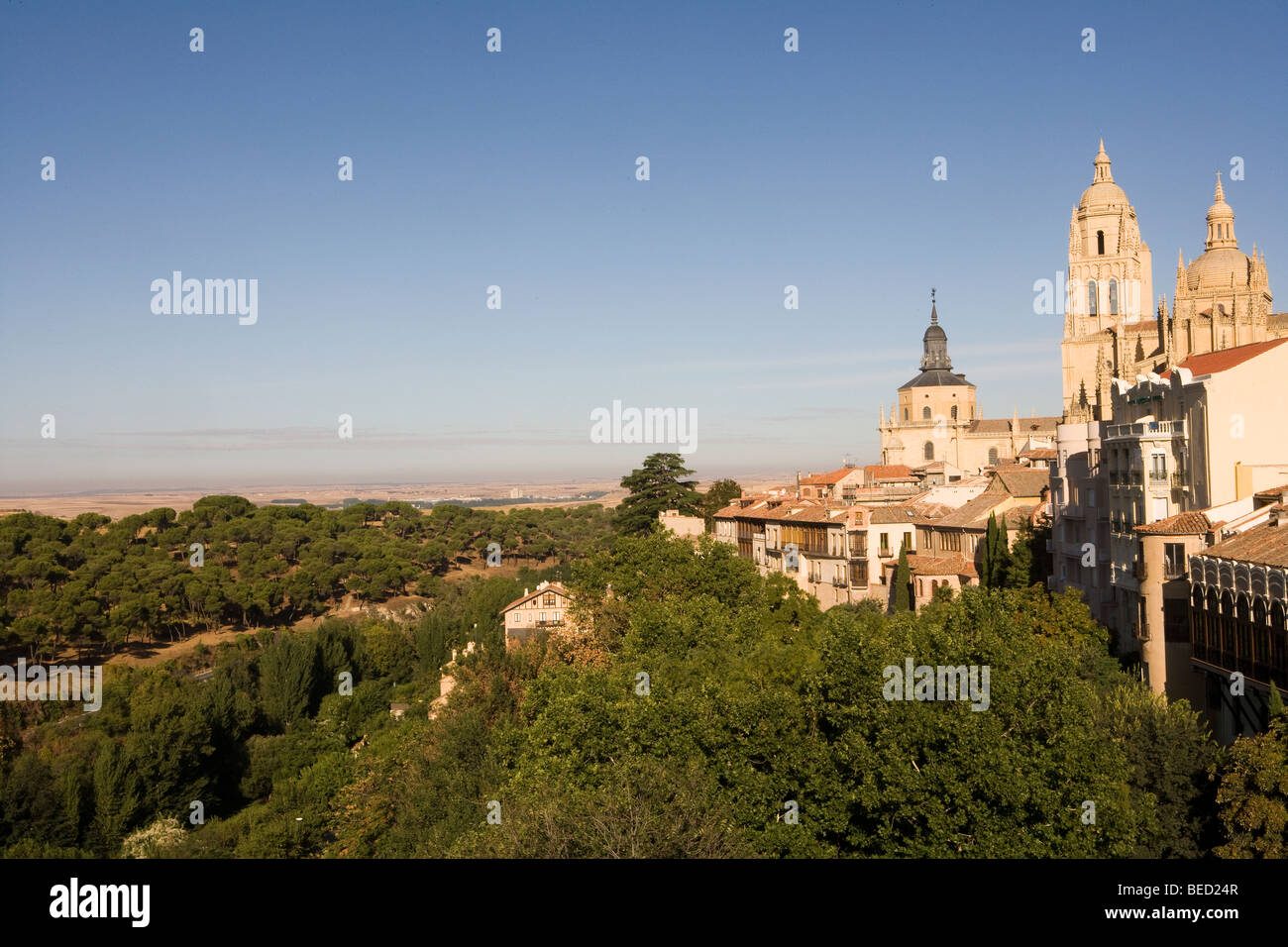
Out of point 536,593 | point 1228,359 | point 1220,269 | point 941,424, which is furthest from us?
point 941,424

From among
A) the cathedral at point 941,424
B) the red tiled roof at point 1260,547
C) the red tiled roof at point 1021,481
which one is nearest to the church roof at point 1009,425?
the cathedral at point 941,424

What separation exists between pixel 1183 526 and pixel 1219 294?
63312mm

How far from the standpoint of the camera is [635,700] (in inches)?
1074

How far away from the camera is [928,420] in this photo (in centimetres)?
12444

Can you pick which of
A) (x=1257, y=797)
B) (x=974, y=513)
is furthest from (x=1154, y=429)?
(x=974, y=513)

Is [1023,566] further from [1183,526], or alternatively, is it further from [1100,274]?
[1100,274]

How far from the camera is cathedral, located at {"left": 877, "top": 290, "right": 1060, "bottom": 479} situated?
117688mm

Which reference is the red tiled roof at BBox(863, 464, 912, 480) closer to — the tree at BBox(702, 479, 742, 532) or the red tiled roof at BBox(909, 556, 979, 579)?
the tree at BBox(702, 479, 742, 532)

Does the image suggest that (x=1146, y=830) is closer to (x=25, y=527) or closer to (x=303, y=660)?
(x=303, y=660)

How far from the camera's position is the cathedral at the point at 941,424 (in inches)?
4633

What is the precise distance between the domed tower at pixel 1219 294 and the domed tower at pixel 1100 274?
14654 mm

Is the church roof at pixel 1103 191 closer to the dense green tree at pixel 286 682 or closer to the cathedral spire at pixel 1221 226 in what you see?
the cathedral spire at pixel 1221 226

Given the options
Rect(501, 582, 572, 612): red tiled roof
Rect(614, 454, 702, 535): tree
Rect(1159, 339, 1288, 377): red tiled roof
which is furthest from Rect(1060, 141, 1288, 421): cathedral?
Rect(501, 582, 572, 612): red tiled roof
